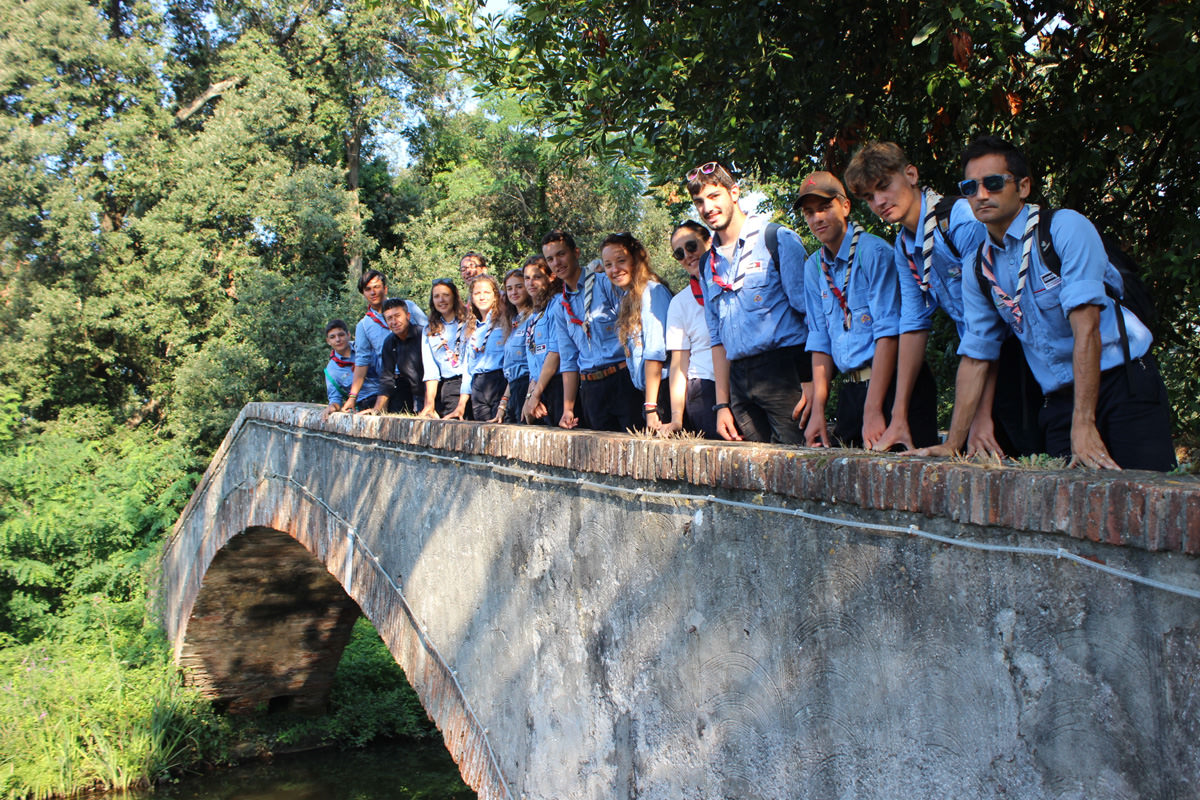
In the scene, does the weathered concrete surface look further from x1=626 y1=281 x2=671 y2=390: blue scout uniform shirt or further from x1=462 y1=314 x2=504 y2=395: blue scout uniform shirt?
x1=462 y1=314 x2=504 y2=395: blue scout uniform shirt

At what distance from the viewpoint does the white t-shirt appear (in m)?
4.70

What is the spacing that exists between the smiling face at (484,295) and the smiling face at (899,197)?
168 inches

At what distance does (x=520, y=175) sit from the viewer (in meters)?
23.1

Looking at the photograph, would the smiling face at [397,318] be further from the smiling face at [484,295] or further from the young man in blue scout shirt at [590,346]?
the young man in blue scout shirt at [590,346]

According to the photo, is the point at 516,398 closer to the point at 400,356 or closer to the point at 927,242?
the point at 400,356

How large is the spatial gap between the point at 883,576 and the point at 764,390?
1.62 meters

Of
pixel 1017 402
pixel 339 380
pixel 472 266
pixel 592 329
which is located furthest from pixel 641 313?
pixel 339 380

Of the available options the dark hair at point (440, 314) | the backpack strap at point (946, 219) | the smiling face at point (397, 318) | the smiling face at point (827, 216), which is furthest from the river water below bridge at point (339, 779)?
the backpack strap at point (946, 219)

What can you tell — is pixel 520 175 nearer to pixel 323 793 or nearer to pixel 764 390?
pixel 323 793

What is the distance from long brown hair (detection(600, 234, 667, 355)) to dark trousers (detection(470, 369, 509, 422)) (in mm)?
2604

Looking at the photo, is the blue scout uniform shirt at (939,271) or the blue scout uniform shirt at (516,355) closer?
the blue scout uniform shirt at (939,271)

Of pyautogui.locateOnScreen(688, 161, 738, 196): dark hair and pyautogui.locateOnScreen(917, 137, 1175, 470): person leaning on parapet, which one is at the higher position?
pyautogui.locateOnScreen(688, 161, 738, 196): dark hair

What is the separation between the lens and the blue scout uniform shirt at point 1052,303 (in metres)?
2.64

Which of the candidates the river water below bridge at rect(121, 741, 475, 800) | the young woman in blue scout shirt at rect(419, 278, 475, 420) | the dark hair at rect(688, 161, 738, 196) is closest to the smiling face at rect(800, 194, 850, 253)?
the dark hair at rect(688, 161, 738, 196)
